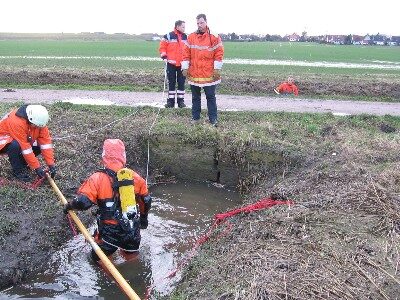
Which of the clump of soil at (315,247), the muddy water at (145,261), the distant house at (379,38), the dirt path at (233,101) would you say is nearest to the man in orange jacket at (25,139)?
the muddy water at (145,261)

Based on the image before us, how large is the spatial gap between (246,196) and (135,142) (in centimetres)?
257

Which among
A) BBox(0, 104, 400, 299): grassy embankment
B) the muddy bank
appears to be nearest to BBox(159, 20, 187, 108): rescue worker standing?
BBox(0, 104, 400, 299): grassy embankment

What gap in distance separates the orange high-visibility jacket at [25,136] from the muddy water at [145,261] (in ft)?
4.57

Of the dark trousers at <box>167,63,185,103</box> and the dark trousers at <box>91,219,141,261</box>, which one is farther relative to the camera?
the dark trousers at <box>167,63,185,103</box>

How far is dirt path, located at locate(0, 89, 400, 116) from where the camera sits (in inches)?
516

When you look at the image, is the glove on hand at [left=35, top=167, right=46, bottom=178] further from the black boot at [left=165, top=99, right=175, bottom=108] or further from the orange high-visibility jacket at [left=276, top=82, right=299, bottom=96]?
the orange high-visibility jacket at [left=276, top=82, right=299, bottom=96]

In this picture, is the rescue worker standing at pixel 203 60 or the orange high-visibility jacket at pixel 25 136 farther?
the rescue worker standing at pixel 203 60

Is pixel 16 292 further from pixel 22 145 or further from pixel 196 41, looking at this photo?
pixel 196 41

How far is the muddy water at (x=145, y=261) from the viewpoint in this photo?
5.77 m

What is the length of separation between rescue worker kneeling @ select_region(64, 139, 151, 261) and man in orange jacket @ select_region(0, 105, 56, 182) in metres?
1.68

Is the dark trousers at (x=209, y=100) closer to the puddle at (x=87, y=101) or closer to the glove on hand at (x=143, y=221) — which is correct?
the puddle at (x=87, y=101)

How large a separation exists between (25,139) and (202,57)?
14.1ft

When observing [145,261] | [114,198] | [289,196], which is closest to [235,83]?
[289,196]

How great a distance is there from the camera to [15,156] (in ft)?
24.3
